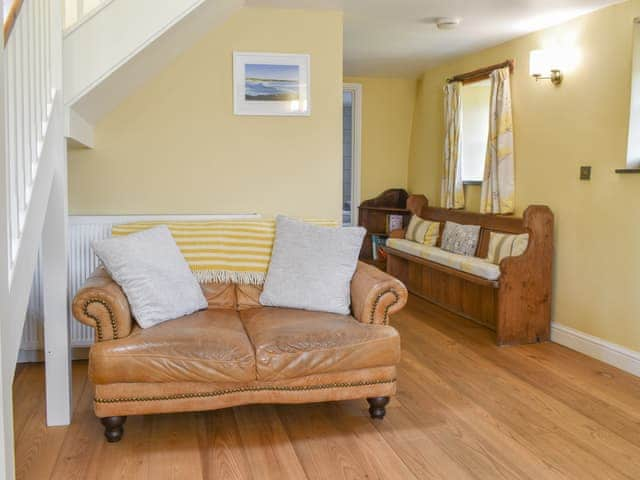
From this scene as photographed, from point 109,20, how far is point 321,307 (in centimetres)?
169

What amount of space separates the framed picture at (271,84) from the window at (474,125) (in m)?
2.13

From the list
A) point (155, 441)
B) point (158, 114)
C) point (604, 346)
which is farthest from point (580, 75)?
point (155, 441)

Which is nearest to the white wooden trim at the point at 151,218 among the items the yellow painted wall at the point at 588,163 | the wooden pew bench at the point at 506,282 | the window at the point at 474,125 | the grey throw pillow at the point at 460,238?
the wooden pew bench at the point at 506,282

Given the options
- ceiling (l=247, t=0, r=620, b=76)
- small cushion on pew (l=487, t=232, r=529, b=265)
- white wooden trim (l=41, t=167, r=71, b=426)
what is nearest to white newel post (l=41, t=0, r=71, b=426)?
white wooden trim (l=41, t=167, r=71, b=426)

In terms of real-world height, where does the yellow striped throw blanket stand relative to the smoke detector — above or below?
below

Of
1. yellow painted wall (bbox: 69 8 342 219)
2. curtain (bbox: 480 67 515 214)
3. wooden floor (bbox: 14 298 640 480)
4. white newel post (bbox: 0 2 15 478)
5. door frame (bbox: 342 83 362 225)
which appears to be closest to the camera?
white newel post (bbox: 0 2 15 478)

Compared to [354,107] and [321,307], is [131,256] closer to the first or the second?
[321,307]

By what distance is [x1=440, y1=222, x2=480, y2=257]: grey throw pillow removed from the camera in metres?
4.91

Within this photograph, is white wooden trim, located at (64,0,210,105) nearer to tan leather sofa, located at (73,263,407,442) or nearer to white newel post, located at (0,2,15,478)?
tan leather sofa, located at (73,263,407,442)

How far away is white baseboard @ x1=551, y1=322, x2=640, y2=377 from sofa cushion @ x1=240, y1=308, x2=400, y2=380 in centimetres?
173

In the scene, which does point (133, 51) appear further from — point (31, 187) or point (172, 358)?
point (172, 358)

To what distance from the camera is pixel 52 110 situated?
254 cm

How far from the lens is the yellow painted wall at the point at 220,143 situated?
3707mm

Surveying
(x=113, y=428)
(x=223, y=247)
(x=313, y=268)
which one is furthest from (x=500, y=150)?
(x=113, y=428)
